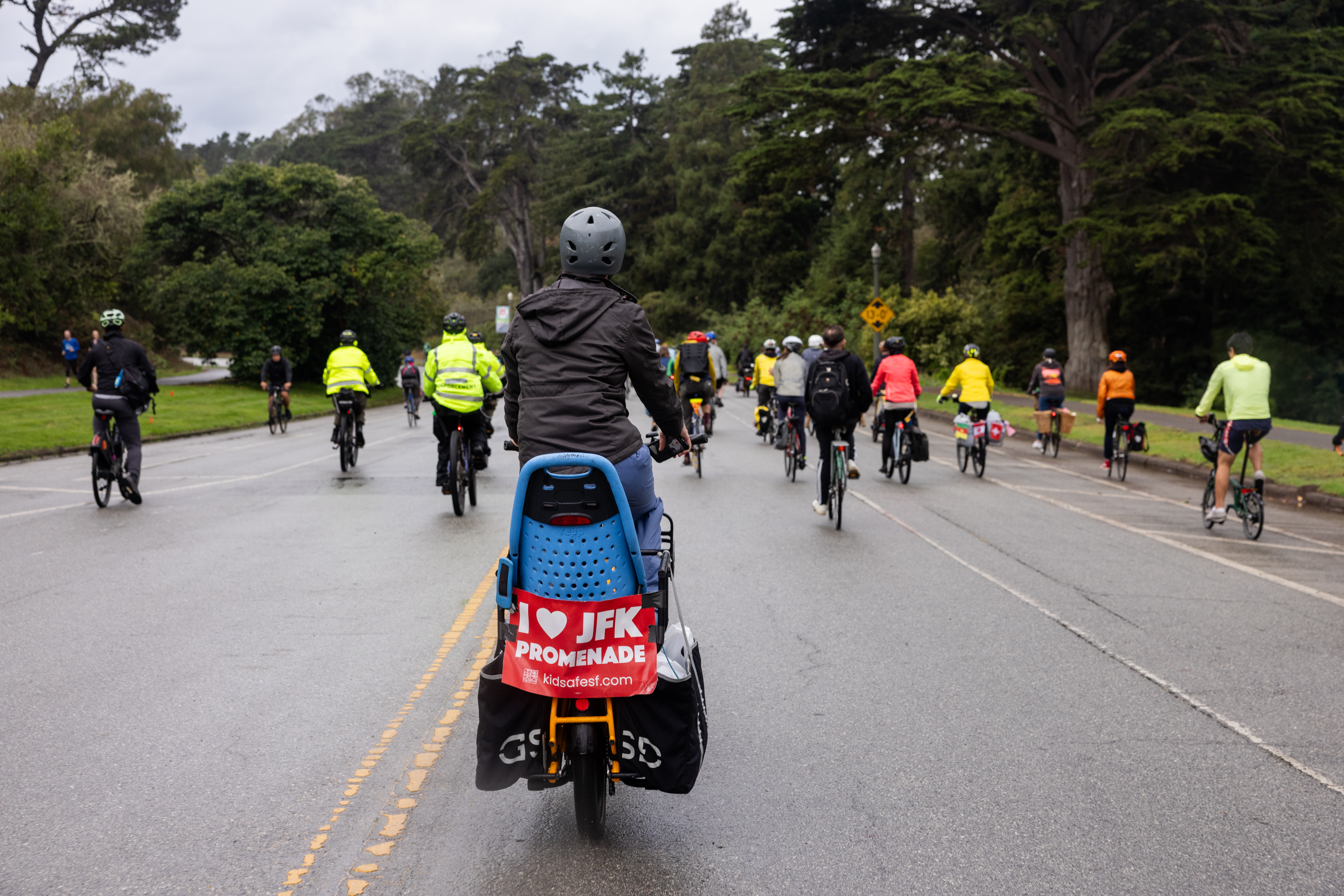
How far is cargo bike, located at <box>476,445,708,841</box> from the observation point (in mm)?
3670

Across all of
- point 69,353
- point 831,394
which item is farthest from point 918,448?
point 69,353

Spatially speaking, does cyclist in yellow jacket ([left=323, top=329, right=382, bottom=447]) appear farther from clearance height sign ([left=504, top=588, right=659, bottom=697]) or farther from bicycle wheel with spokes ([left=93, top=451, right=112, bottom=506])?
clearance height sign ([left=504, top=588, right=659, bottom=697])

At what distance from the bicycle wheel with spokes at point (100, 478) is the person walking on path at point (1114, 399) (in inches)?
528

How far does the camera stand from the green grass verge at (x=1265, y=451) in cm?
1551

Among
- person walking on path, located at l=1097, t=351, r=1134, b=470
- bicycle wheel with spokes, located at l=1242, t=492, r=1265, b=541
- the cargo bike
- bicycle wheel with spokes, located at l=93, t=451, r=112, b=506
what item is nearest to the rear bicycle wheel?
bicycle wheel with spokes, located at l=93, t=451, r=112, b=506

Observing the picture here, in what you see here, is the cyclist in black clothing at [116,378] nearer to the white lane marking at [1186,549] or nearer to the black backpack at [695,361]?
the black backpack at [695,361]

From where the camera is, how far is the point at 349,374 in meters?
16.1

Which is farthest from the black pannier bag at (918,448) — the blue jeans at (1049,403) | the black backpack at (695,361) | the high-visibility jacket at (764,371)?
the blue jeans at (1049,403)

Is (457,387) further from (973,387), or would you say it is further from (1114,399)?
(1114,399)

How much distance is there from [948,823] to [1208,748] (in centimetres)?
161

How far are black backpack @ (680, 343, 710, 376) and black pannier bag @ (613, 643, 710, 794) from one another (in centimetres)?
1256

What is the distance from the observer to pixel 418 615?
7.30 meters

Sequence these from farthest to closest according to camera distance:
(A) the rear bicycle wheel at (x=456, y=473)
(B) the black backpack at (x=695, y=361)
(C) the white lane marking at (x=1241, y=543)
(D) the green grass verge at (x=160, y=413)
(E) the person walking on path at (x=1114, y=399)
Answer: (D) the green grass verge at (x=160, y=413) < (E) the person walking on path at (x=1114, y=399) < (B) the black backpack at (x=695, y=361) < (A) the rear bicycle wheel at (x=456, y=473) < (C) the white lane marking at (x=1241, y=543)

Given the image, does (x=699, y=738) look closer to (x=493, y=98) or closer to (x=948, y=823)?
(x=948, y=823)
